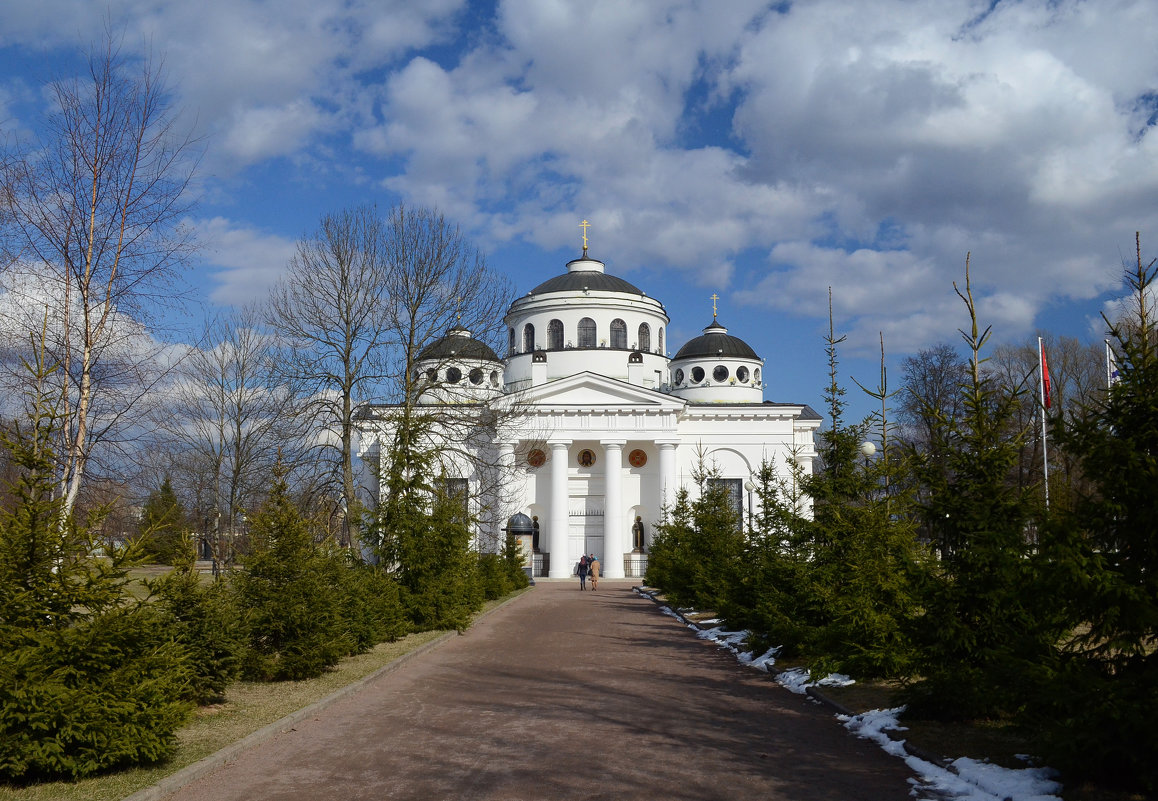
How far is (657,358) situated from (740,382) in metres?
7.52

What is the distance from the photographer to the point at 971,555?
9.66 meters

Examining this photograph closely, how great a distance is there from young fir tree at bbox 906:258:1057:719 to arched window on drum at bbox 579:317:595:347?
169 ft

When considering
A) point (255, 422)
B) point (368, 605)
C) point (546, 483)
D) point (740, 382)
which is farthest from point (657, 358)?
point (368, 605)

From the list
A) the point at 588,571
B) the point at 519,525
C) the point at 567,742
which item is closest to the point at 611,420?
the point at 519,525

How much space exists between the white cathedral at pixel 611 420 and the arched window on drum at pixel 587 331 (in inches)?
2.6

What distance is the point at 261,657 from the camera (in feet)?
43.6

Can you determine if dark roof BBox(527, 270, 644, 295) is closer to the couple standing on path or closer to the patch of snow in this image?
the couple standing on path

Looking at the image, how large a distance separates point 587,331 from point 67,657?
182 feet

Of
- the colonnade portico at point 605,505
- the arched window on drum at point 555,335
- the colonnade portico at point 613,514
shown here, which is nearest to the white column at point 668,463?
the colonnade portico at point 605,505

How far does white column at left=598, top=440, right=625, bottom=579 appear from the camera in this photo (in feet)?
177

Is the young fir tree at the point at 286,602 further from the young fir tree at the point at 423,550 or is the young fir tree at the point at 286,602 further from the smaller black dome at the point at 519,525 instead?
the smaller black dome at the point at 519,525

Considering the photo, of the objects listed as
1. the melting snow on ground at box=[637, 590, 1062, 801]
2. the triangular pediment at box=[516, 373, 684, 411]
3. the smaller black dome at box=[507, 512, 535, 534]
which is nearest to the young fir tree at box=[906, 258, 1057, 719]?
the melting snow on ground at box=[637, 590, 1062, 801]

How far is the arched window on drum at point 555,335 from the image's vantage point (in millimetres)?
62500

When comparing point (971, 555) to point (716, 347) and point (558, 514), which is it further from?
point (716, 347)
